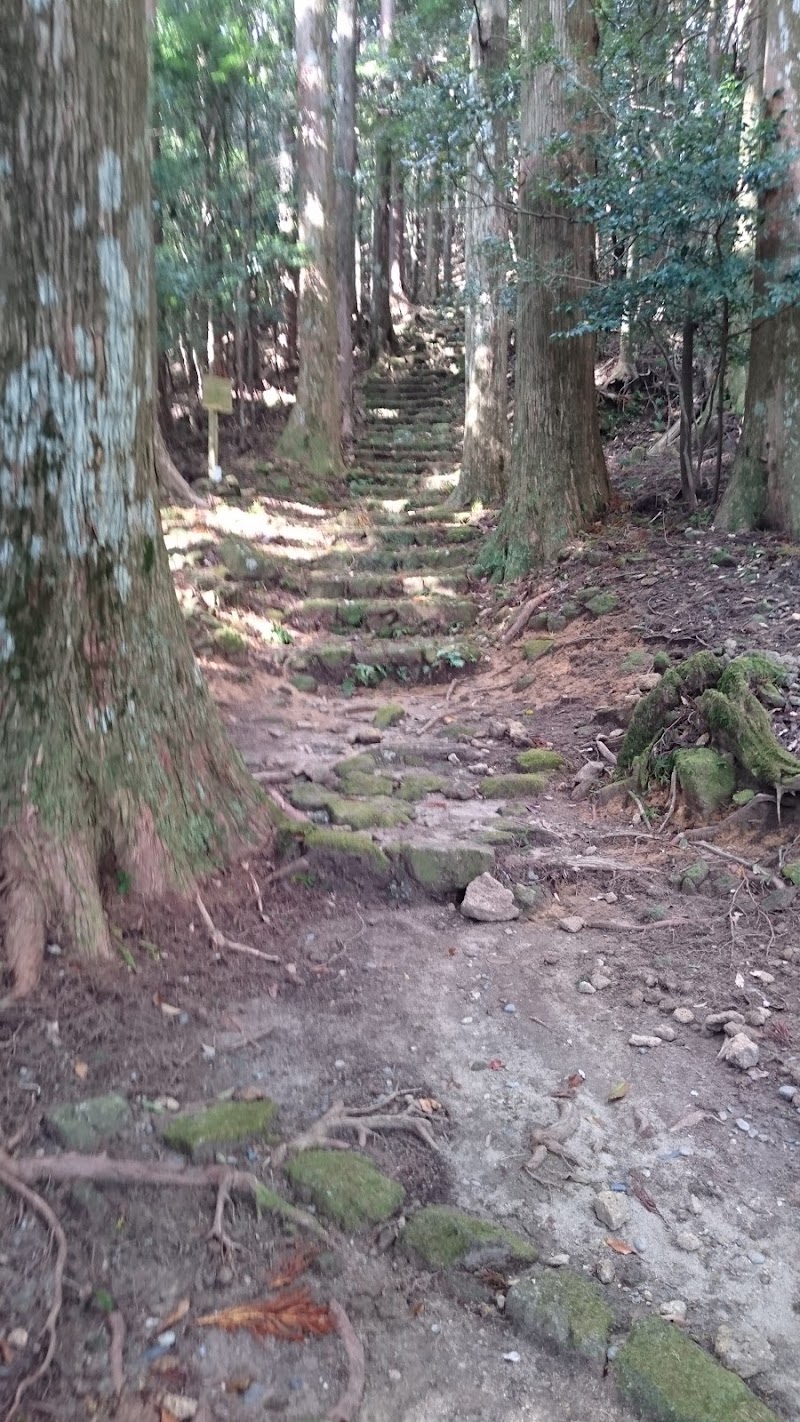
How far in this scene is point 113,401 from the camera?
336 cm

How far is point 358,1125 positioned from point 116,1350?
38.1 inches

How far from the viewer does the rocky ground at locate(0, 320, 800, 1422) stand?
81.4 inches

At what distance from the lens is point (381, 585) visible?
962 centimetres

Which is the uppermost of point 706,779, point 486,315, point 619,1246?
point 486,315

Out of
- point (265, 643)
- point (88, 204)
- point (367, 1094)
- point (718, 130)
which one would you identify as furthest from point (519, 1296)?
point (718, 130)

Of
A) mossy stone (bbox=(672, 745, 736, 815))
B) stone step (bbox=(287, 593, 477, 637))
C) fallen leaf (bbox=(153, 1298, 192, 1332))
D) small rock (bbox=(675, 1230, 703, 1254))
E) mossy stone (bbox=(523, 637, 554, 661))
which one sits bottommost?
small rock (bbox=(675, 1230, 703, 1254))

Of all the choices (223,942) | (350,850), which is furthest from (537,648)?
(223,942)

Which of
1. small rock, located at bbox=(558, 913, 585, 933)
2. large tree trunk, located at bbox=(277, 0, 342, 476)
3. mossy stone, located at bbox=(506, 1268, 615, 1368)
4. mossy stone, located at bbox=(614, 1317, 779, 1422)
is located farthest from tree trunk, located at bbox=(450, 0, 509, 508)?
mossy stone, located at bbox=(614, 1317, 779, 1422)

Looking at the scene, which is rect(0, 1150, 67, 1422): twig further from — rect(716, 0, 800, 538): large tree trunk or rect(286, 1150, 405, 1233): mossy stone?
rect(716, 0, 800, 538): large tree trunk

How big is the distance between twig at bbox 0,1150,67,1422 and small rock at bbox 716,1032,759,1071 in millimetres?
2136

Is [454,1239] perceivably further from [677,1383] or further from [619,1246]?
[677,1383]

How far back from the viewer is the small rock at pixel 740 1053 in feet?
10.4

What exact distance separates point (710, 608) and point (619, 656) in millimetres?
717

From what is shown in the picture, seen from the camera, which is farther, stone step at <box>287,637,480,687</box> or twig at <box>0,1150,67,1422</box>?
stone step at <box>287,637,480,687</box>
